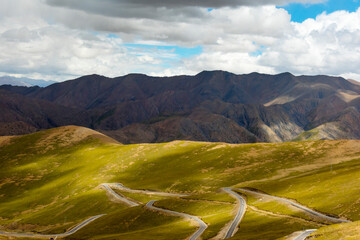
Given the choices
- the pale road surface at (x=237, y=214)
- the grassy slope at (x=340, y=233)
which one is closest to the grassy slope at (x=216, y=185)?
the pale road surface at (x=237, y=214)

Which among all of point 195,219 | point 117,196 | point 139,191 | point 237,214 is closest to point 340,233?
point 237,214

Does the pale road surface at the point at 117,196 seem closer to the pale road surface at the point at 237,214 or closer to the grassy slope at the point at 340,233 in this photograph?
the pale road surface at the point at 237,214

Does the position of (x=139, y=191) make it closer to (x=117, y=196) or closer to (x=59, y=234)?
(x=117, y=196)

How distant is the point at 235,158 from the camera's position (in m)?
192

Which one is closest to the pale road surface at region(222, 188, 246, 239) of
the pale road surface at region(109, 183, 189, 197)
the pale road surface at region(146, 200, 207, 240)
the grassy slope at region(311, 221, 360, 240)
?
the pale road surface at region(146, 200, 207, 240)

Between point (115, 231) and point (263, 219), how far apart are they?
43242 millimetres

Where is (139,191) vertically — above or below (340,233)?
below

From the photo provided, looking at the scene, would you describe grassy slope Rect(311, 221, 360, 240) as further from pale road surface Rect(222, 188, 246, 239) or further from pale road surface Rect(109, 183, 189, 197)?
pale road surface Rect(109, 183, 189, 197)

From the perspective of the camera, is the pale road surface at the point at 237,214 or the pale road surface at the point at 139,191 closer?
the pale road surface at the point at 237,214

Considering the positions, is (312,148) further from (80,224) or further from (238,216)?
(80,224)

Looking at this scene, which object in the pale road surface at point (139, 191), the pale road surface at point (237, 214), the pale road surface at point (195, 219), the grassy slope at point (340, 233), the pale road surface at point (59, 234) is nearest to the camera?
the grassy slope at point (340, 233)

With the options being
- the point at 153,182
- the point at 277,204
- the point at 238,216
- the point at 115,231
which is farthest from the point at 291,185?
the point at 153,182

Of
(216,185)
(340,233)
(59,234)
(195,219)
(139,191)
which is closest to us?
(340,233)

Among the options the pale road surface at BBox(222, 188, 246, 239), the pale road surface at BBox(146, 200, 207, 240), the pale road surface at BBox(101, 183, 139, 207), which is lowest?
the pale road surface at BBox(101, 183, 139, 207)
